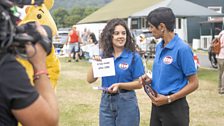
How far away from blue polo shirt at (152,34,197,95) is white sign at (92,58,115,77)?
0.53 meters

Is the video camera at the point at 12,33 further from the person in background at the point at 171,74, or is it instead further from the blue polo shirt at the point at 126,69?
the blue polo shirt at the point at 126,69

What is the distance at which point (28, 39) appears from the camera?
189 cm

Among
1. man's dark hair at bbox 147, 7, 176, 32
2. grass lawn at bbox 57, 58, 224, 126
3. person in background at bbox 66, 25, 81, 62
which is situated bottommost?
grass lawn at bbox 57, 58, 224, 126

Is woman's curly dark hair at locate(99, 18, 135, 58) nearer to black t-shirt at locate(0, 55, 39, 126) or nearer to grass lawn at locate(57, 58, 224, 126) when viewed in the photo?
black t-shirt at locate(0, 55, 39, 126)

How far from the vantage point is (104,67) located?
4.42 metres

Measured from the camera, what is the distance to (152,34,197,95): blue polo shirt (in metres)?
3.96

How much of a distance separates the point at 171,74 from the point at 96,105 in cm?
566

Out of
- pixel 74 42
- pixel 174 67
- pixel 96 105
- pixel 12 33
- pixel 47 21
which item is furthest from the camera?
pixel 74 42

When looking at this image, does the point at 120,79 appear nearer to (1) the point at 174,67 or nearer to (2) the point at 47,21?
(1) the point at 174,67

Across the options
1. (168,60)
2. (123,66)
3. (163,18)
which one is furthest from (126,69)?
(163,18)

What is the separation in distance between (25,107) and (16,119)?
0.33ft

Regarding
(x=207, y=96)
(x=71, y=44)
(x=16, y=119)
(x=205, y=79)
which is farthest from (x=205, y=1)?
(x=16, y=119)

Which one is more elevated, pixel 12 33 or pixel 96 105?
pixel 12 33

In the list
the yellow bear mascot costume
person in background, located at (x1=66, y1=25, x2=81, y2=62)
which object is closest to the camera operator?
the yellow bear mascot costume
